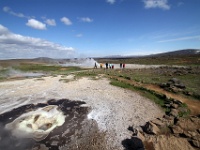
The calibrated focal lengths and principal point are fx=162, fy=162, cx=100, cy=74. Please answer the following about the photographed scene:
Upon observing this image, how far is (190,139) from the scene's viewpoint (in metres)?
8.68

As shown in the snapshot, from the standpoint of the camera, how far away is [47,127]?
11672 mm

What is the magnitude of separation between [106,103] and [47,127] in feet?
20.7

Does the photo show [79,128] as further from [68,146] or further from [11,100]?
[11,100]

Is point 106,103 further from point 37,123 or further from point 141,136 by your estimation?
point 141,136

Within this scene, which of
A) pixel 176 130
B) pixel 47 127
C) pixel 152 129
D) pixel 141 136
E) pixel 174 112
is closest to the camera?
pixel 141 136

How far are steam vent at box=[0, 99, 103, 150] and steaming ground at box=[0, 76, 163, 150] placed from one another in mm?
962

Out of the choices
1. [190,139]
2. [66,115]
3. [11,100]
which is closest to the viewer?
[190,139]

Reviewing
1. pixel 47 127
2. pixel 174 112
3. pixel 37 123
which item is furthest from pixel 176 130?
pixel 37 123

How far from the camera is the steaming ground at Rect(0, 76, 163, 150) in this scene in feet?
37.3

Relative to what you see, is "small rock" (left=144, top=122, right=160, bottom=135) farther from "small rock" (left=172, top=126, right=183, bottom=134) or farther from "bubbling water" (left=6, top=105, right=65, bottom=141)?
"bubbling water" (left=6, top=105, right=65, bottom=141)

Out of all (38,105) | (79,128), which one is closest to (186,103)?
(79,128)

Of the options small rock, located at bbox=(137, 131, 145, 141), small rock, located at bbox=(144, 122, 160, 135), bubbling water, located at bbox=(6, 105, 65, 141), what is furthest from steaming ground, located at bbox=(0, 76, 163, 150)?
bubbling water, located at bbox=(6, 105, 65, 141)

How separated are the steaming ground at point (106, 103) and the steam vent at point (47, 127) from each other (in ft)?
3.16

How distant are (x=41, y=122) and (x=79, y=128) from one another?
3.11 metres
